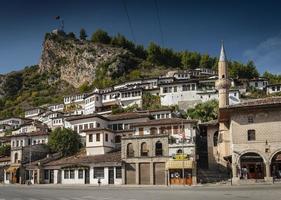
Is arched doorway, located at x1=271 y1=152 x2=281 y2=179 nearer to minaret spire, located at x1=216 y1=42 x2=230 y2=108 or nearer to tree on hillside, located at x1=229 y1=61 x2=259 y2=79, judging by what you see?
minaret spire, located at x1=216 y1=42 x2=230 y2=108

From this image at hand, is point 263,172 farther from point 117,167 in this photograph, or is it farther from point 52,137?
point 52,137

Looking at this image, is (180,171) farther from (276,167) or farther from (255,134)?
(276,167)

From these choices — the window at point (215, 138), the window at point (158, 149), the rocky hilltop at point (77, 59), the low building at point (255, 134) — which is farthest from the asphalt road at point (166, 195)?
the rocky hilltop at point (77, 59)

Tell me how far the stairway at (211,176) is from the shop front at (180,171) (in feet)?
5.26

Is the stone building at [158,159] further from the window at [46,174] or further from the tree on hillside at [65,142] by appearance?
the tree on hillside at [65,142]

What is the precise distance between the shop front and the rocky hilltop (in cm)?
10232

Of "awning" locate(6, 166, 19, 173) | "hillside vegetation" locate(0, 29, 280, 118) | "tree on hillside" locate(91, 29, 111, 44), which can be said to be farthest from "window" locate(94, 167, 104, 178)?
"tree on hillside" locate(91, 29, 111, 44)

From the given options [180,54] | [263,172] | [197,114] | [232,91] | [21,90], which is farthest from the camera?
[21,90]

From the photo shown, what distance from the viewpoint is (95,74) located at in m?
159

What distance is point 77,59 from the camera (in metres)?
171

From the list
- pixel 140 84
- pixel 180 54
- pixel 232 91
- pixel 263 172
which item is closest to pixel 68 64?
pixel 180 54

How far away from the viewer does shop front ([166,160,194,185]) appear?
48644mm

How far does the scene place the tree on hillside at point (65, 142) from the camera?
70125 millimetres

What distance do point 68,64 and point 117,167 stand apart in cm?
12552
